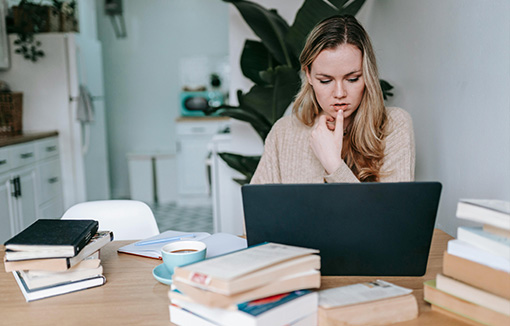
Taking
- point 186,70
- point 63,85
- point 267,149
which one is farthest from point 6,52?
point 267,149

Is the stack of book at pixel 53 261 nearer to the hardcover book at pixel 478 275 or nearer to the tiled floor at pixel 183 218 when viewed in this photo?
the hardcover book at pixel 478 275

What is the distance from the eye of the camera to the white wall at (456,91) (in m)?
1.20

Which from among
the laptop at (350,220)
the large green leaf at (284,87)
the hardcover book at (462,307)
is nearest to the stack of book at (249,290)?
the laptop at (350,220)

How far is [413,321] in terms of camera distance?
2.67 feet

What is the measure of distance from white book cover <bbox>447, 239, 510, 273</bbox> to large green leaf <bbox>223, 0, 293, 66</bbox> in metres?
1.61

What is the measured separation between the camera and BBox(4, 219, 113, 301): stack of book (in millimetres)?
944

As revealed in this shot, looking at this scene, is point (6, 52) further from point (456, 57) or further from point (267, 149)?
point (456, 57)

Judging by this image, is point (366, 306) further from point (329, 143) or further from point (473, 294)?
point (329, 143)

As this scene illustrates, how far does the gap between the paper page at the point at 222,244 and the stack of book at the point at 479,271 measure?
51cm

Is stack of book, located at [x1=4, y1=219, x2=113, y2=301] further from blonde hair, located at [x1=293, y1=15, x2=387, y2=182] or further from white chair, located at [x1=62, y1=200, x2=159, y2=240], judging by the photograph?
blonde hair, located at [x1=293, y1=15, x2=387, y2=182]

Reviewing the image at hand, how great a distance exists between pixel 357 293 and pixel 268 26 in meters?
1.70

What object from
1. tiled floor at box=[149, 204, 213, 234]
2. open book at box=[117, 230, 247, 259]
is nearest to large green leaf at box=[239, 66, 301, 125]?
open book at box=[117, 230, 247, 259]

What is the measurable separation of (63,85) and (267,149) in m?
2.69

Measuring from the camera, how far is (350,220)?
0.90 m
